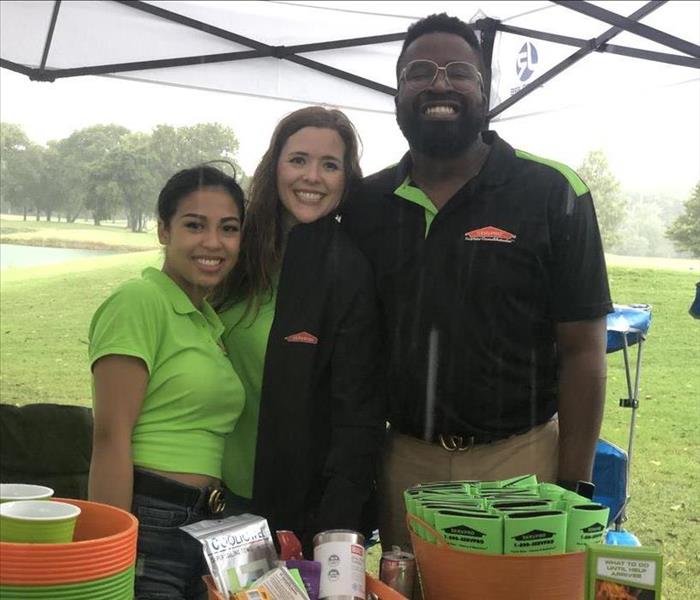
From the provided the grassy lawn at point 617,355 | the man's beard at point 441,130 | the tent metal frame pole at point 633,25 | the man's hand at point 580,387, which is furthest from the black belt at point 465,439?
the grassy lawn at point 617,355

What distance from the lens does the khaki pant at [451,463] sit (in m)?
1.86

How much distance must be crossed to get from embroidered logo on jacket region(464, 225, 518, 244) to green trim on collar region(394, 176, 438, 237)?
10 centimetres

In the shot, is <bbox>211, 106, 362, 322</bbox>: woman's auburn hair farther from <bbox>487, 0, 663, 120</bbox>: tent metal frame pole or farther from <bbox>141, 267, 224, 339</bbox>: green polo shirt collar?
<bbox>487, 0, 663, 120</bbox>: tent metal frame pole

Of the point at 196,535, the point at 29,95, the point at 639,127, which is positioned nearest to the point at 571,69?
the point at 196,535

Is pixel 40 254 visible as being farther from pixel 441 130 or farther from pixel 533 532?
pixel 533 532

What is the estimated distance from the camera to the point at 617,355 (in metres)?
10.1

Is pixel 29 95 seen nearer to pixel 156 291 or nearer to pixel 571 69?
pixel 571 69

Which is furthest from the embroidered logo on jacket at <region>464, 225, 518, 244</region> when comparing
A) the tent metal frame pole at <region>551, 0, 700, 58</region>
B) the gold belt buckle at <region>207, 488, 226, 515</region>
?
the tent metal frame pole at <region>551, 0, 700, 58</region>

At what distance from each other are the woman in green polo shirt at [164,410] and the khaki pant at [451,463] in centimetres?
44

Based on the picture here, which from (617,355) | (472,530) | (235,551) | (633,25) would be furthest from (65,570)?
(617,355)

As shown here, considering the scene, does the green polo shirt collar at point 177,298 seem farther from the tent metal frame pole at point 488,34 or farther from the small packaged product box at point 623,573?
the tent metal frame pole at point 488,34

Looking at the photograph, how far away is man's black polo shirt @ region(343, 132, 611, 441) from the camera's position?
180 centimetres

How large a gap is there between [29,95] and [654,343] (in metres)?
7.53

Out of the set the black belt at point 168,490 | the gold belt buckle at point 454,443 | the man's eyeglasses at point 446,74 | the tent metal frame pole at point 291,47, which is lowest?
the black belt at point 168,490
